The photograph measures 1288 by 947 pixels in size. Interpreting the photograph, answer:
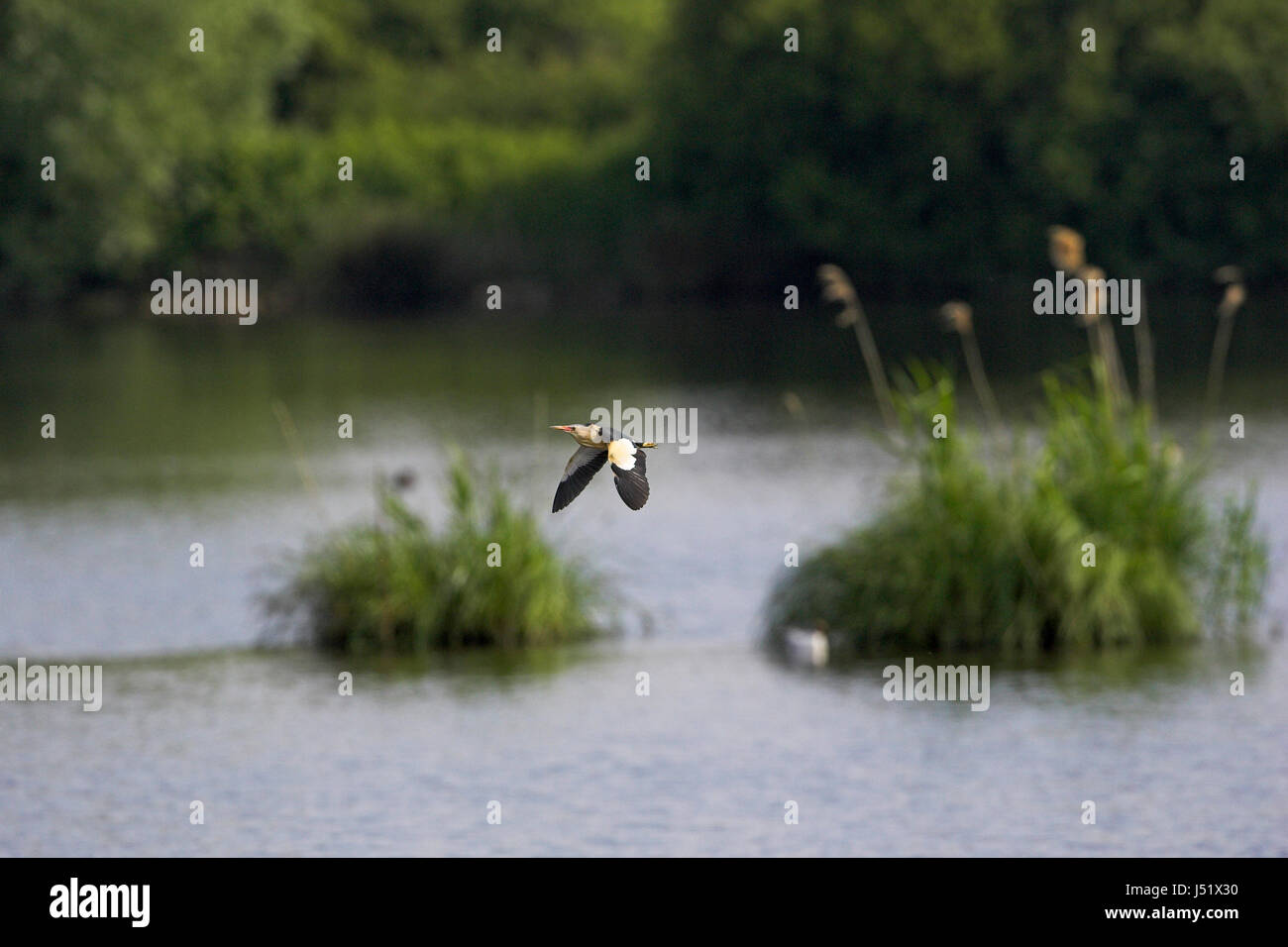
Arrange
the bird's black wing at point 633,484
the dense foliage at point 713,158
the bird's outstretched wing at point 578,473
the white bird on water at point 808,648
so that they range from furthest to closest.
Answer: the dense foliage at point 713,158
the white bird on water at point 808,648
the bird's outstretched wing at point 578,473
the bird's black wing at point 633,484

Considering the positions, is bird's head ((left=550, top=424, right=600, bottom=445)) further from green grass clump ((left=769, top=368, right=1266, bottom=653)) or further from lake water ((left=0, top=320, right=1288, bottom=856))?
green grass clump ((left=769, top=368, right=1266, bottom=653))

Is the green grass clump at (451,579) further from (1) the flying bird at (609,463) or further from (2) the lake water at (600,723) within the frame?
(1) the flying bird at (609,463)

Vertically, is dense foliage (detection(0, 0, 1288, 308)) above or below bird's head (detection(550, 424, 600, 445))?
above

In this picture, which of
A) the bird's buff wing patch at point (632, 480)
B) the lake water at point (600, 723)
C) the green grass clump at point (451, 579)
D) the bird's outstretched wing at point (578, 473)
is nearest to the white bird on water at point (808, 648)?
the lake water at point (600, 723)

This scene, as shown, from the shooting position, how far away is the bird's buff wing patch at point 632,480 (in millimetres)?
8023

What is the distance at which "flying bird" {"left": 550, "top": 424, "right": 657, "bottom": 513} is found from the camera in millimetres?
8062

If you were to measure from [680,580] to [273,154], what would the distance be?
47.8 metres

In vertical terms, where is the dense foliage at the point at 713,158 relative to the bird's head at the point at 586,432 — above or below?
above

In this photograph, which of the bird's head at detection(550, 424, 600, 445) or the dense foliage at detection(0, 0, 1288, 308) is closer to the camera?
the bird's head at detection(550, 424, 600, 445)

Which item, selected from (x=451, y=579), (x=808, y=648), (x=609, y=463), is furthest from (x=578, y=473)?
(x=451, y=579)

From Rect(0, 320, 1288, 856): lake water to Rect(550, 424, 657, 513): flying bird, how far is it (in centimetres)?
862

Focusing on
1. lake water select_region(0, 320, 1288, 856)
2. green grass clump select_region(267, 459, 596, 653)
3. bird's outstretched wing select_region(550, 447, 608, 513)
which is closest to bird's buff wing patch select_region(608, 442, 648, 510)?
bird's outstretched wing select_region(550, 447, 608, 513)

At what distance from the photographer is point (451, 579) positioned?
2172cm

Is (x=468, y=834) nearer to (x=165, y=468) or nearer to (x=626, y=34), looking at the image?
(x=165, y=468)
